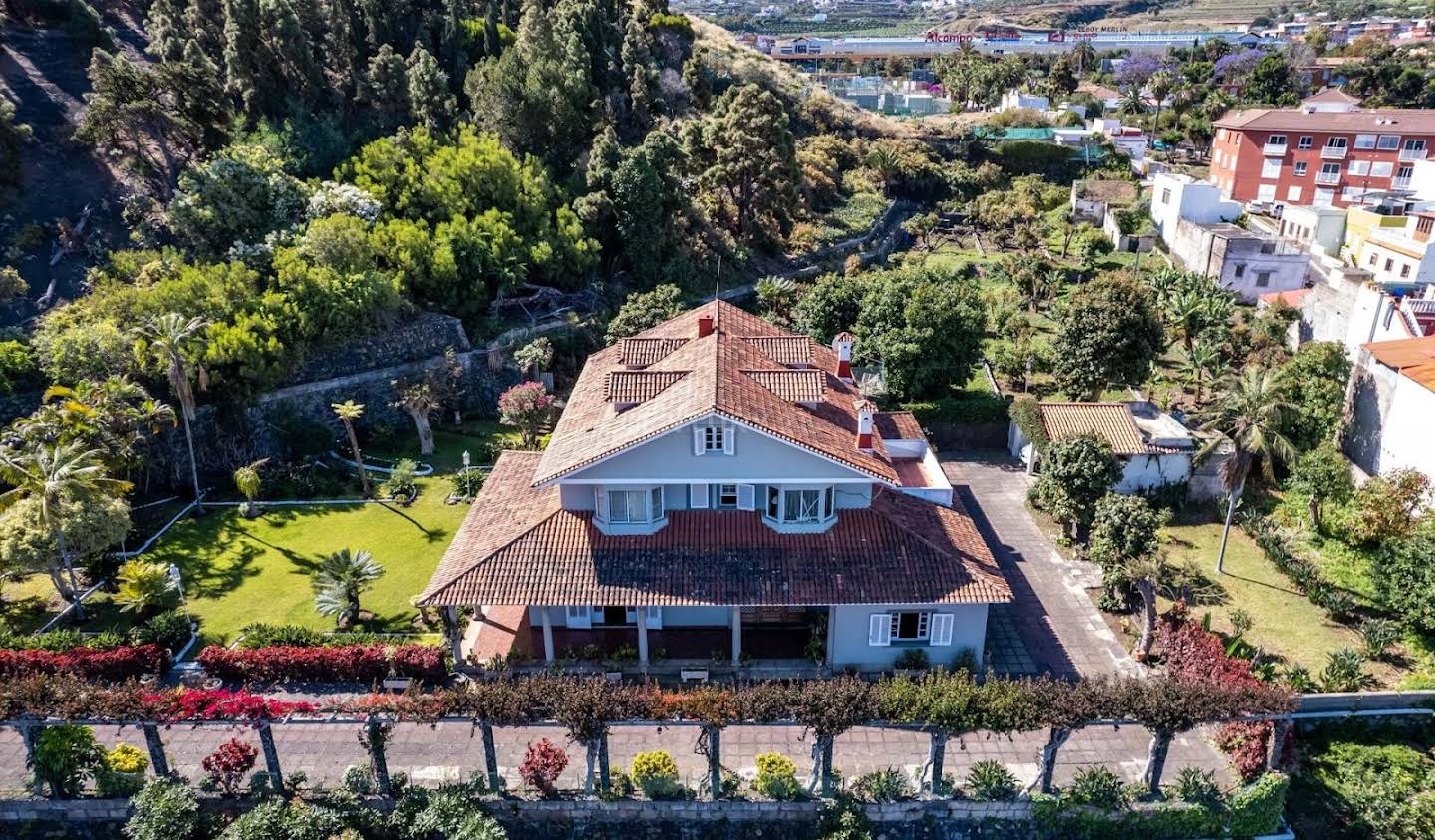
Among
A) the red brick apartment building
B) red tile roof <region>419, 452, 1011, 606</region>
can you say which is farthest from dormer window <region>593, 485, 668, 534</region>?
the red brick apartment building

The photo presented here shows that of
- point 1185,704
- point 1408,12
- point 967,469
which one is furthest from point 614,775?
point 1408,12

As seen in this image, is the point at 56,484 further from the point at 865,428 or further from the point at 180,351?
the point at 865,428

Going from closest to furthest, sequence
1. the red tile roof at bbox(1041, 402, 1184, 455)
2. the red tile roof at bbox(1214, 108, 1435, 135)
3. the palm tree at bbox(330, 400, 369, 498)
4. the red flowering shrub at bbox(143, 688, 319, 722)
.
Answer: the red flowering shrub at bbox(143, 688, 319, 722)
the red tile roof at bbox(1041, 402, 1184, 455)
the palm tree at bbox(330, 400, 369, 498)
the red tile roof at bbox(1214, 108, 1435, 135)

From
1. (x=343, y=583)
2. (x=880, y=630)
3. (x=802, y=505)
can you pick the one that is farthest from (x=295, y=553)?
(x=880, y=630)

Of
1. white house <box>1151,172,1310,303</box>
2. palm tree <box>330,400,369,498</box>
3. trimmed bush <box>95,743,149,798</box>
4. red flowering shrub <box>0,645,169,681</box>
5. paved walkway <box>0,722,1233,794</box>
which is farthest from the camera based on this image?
white house <box>1151,172,1310,303</box>

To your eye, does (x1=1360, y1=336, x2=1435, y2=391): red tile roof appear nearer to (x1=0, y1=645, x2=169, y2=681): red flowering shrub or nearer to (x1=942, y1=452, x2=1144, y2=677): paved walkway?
(x1=942, y1=452, x2=1144, y2=677): paved walkway

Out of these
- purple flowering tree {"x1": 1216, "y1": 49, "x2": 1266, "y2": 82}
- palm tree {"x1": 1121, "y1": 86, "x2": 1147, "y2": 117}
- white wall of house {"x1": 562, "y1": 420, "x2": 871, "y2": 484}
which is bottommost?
white wall of house {"x1": 562, "y1": 420, "x2": 871, "y2": 484}

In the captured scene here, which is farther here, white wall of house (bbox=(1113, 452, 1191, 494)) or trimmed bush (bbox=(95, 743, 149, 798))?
white wall of house (bbox=(1113, 452, 1191, 494))
